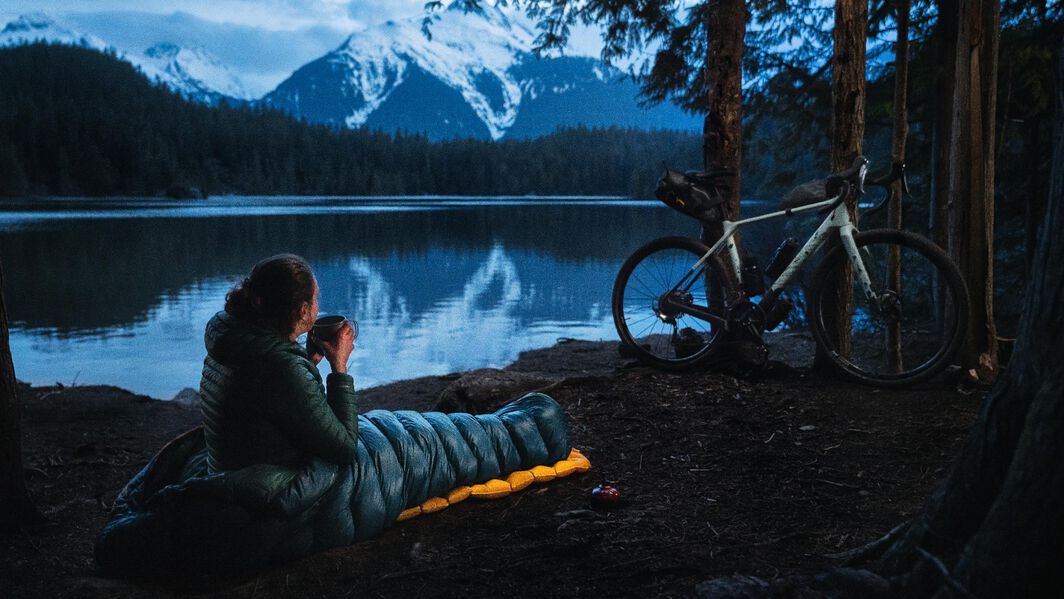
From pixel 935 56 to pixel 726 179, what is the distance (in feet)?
13.4

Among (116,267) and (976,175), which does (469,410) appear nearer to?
(976,175)

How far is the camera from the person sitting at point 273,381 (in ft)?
9.32

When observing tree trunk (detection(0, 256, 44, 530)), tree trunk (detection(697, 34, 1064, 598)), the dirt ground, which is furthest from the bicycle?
tree trunk (detection(0, 256, 44, 530))

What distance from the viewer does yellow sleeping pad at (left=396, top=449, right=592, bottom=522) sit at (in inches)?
138

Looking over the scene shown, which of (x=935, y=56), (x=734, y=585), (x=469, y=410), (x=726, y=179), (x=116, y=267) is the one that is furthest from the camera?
(x=116, y=267)

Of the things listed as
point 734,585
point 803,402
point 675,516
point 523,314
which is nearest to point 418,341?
point 523,314

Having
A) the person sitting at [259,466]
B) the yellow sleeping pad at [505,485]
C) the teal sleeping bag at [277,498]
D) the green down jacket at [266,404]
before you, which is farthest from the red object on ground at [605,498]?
the green down jacket at [266,404]

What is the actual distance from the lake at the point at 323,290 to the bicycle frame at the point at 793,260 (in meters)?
5.55

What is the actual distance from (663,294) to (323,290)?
19329 millimetres

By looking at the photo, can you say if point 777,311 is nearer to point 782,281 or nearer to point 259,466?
point 782,281

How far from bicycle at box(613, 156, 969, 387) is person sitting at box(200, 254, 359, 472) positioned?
3.42 metres

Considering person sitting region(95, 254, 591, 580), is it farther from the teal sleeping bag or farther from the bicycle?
the bicycle

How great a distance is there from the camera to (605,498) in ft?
11.9

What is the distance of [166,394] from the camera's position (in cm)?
1123
